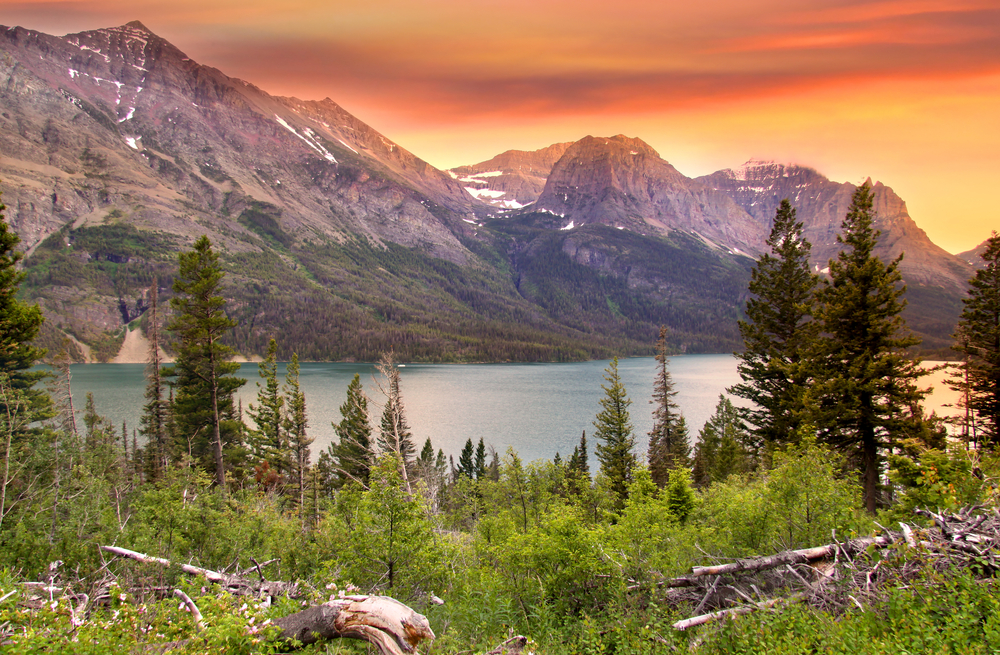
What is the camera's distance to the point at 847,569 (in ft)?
21.5

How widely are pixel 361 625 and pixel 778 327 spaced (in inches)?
1004

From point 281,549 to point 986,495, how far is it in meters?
14.2

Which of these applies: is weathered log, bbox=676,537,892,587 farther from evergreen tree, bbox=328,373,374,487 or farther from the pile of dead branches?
evergreen tree, bbox=328,373,374,487

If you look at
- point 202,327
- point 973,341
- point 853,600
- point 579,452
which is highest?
point 202,327

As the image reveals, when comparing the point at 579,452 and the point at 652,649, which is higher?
the point at 652,649

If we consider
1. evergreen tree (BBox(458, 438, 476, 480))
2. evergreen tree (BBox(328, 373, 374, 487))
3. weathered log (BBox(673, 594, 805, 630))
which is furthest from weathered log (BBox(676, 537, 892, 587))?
evergreen tree (BBox(458, 438, 476, 480))

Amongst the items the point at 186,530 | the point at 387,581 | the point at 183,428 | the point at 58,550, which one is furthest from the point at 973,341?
the point at 183,428

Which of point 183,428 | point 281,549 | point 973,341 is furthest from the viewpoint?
point 183,428

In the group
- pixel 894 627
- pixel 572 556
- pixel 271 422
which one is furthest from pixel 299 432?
pixel 894 627

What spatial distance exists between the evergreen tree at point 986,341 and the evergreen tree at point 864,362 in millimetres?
7146

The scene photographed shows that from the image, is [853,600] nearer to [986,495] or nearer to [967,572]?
[967,572]

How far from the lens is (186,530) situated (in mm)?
11750

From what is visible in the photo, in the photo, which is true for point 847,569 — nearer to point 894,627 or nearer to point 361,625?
point 894,627

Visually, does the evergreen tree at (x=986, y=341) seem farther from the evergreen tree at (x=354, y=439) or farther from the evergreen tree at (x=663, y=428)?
the evergreen tree at (x=354, y=439)
